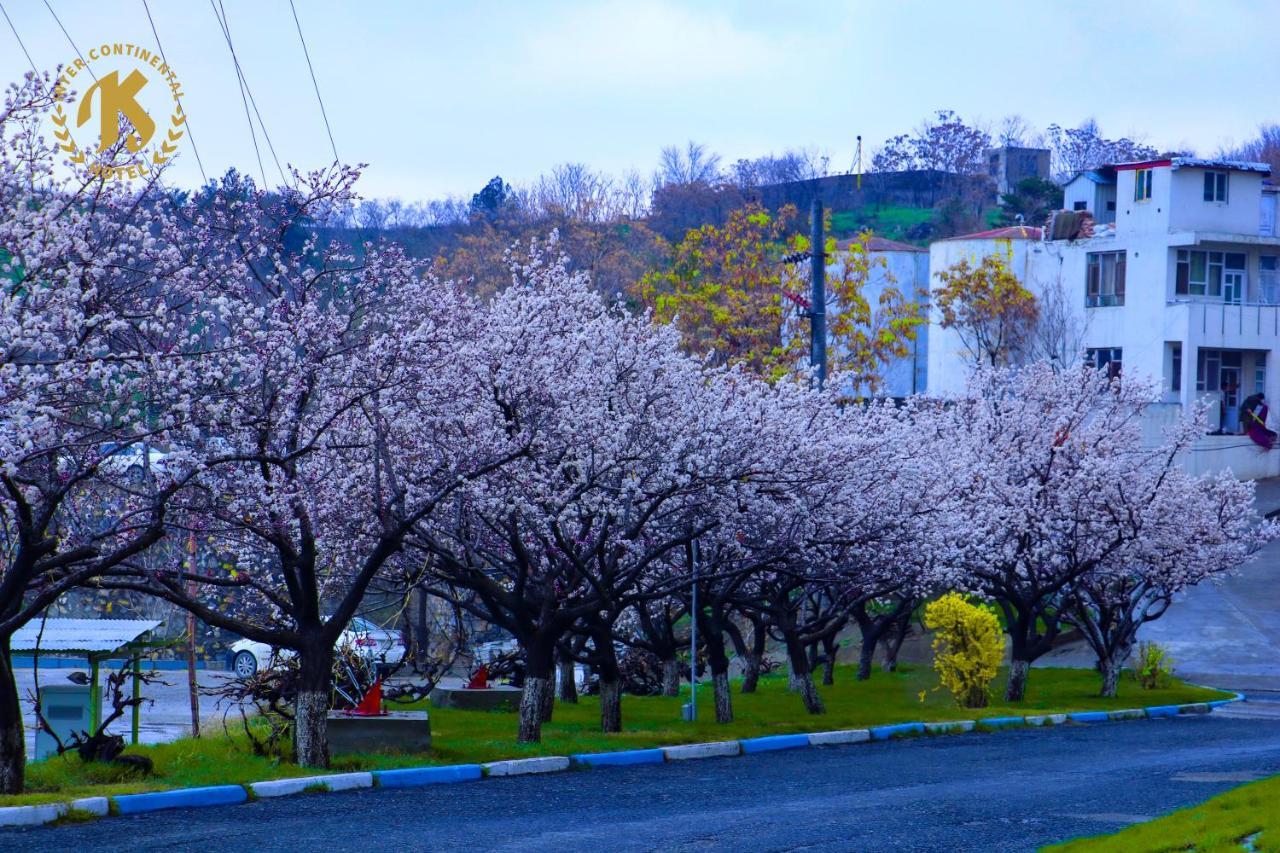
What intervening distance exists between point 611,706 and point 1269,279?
44.1m

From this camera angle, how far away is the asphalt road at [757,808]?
1266 centimetres

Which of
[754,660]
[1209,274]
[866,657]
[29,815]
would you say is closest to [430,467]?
[29,815]

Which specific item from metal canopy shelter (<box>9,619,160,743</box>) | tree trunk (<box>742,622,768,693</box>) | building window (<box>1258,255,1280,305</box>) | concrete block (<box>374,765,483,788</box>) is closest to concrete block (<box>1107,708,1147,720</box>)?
tree trunk (<box>742,622,768,693</box>)

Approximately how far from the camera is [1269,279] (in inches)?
2313

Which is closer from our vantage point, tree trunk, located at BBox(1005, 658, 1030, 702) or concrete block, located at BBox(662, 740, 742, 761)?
concrete block, located at BBox(662, 740, 742, 761)

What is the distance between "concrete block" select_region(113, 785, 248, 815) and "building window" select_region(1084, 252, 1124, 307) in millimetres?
50150

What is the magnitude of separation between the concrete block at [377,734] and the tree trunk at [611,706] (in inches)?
149

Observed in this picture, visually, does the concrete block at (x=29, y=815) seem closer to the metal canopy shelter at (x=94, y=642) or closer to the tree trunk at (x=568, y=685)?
the metal canopy shelter at (x=94, y=642)

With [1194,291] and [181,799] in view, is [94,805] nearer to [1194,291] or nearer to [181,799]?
[181,799]

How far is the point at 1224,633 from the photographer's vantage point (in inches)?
1619

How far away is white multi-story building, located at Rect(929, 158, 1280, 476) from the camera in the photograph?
187 ft

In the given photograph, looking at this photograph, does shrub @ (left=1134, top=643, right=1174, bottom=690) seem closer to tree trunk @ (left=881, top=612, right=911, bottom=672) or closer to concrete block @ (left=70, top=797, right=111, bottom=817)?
tree trunk @ (left=881, top=612, right=911, bottom=672)

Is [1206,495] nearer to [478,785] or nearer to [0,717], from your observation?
[478,785]

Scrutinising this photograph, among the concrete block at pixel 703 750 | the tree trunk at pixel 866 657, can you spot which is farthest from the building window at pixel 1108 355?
the concrete block at pixel 703 750
